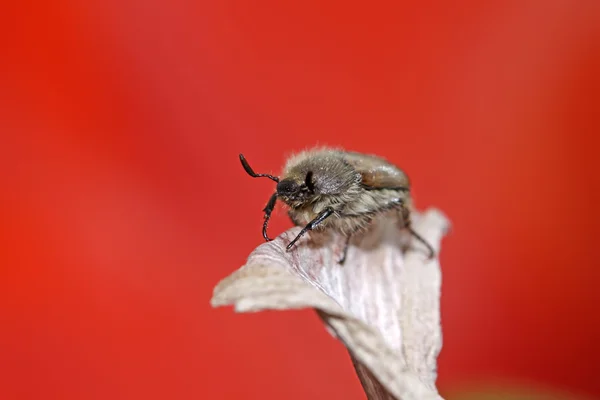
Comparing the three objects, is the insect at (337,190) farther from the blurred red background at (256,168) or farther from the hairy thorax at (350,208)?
the blurred red background at (256,168)

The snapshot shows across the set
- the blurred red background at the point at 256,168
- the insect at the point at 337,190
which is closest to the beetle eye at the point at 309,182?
the insect at the point at 337,190

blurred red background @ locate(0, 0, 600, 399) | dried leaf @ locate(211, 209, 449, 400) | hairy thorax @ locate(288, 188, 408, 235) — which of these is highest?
blurred red background @ locate(0, 0, 600, 399)

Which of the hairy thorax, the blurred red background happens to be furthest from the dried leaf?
the blurred red background

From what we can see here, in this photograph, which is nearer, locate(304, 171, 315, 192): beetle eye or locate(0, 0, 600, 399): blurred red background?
locate(304, 171, 315, 192): beetle eye

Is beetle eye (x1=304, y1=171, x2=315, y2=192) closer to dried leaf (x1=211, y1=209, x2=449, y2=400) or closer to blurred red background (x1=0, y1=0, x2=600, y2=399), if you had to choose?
dried leaf (x1=211, y1=209, x2=449, y2=400)

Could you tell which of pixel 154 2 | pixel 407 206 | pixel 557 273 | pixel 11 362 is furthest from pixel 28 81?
pixel 557 273

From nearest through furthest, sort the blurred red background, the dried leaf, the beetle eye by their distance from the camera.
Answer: the dried leaf < the beetle eye < the blurred red background

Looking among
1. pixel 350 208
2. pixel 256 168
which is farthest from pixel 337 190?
pixel 256 168

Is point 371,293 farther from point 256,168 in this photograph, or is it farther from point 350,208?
point 256,168
